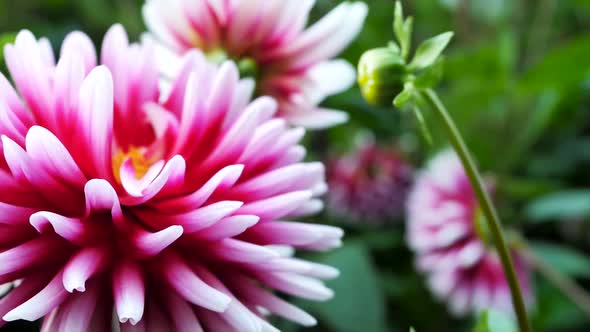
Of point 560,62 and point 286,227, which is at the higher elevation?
point 560,62

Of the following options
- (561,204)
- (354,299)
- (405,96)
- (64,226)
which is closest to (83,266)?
(64,226)

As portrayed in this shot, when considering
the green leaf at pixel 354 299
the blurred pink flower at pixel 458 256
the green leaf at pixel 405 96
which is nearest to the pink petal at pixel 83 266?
the green leaf at pixel 405 96

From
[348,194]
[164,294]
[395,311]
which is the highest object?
[348,194]

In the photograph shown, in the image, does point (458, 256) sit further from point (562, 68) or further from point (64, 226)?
point (64, 226)

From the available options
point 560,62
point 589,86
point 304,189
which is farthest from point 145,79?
point 589,86

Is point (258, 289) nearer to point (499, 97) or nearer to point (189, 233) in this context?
point (189, 233)

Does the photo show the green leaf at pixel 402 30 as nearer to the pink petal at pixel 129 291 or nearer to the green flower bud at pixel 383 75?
the green flower bud at pixel 383 75
